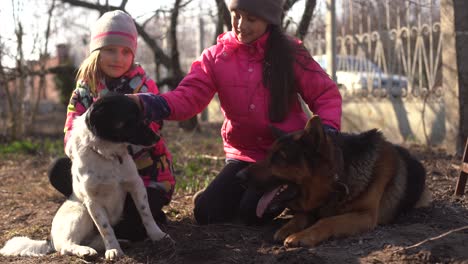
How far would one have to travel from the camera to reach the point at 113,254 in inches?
155

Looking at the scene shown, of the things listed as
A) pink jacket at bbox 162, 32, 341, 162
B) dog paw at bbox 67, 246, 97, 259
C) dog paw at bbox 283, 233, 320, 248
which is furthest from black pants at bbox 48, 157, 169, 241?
dog paw at bbox 283, 233, 320, 248

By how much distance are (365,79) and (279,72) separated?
6388 millimetres

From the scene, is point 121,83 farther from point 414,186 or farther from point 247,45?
point 414,186

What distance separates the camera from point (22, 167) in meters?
9.09

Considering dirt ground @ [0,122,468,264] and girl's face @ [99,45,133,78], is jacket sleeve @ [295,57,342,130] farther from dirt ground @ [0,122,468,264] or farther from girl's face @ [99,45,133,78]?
girl's face @ [99,45,133,78]

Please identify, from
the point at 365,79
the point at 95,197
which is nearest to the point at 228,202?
Answer: the point at 95,197

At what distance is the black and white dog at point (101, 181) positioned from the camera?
12.4 ft

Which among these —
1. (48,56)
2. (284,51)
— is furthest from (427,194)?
(48,56)

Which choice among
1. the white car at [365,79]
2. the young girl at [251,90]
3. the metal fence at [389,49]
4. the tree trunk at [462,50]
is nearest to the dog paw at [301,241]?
the young girl at [251,90]

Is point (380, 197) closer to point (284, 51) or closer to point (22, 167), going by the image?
point (284, 51)

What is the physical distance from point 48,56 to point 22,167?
168 inches

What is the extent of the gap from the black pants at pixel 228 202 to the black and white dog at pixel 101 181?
0.74m

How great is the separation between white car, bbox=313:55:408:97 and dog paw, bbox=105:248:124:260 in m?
6.39

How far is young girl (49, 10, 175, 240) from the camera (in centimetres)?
453
